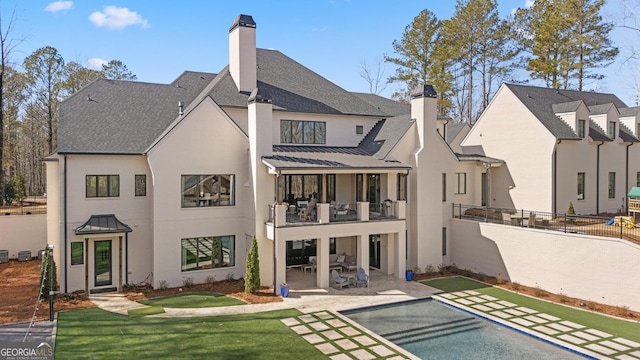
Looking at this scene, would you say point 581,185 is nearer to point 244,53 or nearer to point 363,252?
point 363,252

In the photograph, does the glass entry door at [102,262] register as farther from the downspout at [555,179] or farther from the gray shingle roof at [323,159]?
the downspout at [555,179]

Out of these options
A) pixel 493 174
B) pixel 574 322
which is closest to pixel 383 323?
pixel 574 322

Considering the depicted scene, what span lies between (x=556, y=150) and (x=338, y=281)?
52.6 feet

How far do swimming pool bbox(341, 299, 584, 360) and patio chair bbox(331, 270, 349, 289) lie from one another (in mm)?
2707

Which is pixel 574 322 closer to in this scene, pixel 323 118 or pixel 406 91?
pixel 323 118

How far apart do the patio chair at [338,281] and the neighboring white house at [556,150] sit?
14.0m

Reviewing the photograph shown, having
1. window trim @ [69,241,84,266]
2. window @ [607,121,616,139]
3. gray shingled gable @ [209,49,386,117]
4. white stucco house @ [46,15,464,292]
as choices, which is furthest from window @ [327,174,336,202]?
window @ [607,121,616,139]

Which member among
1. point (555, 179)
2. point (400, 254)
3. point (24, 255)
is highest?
point (555, 179)

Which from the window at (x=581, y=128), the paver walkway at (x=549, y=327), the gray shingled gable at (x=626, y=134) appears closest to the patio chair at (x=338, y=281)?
the paver walkway at (x=549, y=327)

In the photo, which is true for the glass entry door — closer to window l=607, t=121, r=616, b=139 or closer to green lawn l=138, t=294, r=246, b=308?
green lawn l=138, t=294, r=246, b=308

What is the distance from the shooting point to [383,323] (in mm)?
14531

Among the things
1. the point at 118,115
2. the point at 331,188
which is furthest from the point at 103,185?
the point at 331,188

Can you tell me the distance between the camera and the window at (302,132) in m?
22.2

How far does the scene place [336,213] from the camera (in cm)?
1941
